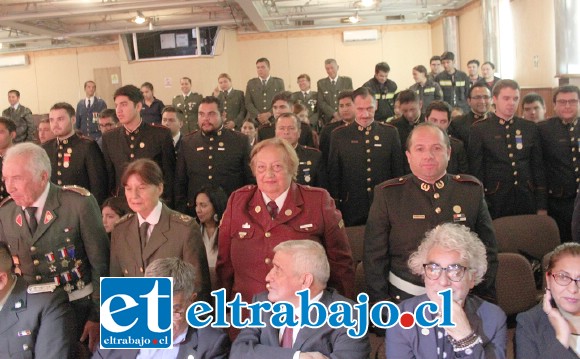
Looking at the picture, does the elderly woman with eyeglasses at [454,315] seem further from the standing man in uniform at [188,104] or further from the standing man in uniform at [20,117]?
the standing man in uniform at [20,117]

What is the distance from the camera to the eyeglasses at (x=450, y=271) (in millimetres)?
2162

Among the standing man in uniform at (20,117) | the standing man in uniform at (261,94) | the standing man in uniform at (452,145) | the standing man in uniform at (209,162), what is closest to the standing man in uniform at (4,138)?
the standing man in uniform at (209,162)

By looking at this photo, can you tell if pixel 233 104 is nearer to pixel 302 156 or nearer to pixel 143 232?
pixel 302 156

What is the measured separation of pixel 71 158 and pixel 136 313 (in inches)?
99.1

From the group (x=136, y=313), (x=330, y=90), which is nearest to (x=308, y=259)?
(x=136, y=313)

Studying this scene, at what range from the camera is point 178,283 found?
7.28ft

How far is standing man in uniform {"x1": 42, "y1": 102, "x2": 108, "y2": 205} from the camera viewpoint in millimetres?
4223

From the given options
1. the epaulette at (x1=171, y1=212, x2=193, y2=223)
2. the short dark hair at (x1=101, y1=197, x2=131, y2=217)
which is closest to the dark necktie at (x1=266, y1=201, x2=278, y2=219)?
the epaulette at (x1=171, y1=212, x2=193, y2=223)

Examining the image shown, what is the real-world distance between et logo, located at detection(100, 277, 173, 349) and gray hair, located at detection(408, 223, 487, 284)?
0.95 metres

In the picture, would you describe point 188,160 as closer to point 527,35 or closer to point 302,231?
point 302,231

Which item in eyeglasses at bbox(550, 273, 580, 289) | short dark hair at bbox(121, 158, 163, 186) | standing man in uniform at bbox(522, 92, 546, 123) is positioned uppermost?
standing man in uniform at bbox(522, 92, 546, 123)

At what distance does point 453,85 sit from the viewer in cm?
926

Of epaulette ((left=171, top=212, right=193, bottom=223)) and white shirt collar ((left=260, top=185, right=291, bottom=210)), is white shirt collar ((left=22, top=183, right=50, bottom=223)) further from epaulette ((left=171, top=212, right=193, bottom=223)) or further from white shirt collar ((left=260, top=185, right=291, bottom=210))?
white shirt collar ((left=260, top=185, right=291, bottom=210))

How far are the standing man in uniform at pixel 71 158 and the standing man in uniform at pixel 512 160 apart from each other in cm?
273
